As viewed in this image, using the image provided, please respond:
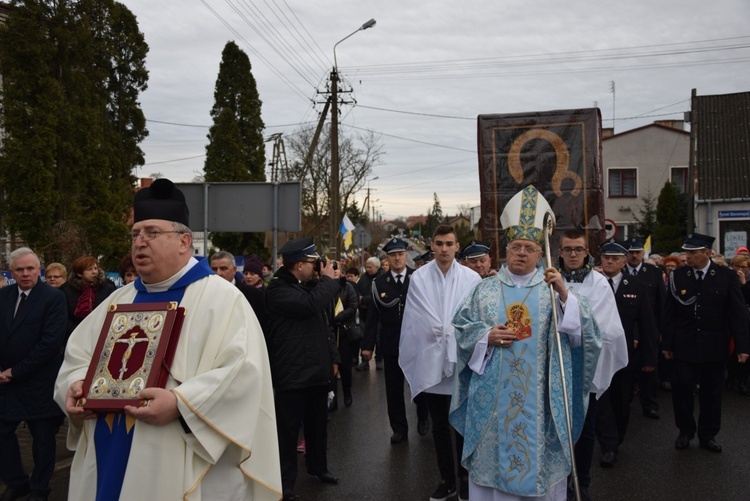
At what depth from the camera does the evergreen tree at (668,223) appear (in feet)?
99.5

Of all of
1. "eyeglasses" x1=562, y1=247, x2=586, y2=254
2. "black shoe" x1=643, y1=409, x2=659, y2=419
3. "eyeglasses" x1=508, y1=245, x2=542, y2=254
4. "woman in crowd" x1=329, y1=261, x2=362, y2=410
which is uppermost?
"eyeglasses" x1=508, y1=245, x2=542, y2=254

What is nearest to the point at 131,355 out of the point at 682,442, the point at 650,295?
the point at 682,442

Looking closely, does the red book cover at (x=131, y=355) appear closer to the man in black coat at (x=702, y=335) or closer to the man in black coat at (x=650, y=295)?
the man in black coat at (x=702, y=335)

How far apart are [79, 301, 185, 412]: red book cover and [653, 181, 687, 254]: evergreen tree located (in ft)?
98.5

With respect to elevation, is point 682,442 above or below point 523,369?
below

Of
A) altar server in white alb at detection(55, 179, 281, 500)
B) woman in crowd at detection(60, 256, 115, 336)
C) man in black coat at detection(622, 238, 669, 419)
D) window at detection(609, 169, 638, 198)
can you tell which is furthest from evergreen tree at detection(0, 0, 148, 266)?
window at detection(609, 169, 638, 198)

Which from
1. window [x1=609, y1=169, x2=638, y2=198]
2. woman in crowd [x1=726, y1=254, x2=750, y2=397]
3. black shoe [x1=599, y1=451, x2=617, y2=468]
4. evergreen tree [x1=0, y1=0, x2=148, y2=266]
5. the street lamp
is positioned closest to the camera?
black shoe [x1=599, y1=451, x2=617, y2=468]

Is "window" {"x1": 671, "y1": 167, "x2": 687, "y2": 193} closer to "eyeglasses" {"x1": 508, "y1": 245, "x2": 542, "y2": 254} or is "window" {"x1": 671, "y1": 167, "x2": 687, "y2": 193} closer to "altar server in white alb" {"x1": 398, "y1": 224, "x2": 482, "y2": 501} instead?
"altar server in white alb" {"x1": 398, "y1": 224, "x2": 482, "y2": 501}

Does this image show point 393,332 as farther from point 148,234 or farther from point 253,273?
point 148,234

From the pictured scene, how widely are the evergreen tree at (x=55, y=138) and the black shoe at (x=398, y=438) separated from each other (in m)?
9.66

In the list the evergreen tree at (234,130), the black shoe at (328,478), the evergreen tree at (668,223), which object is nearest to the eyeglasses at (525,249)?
the black shoe at (328,478)

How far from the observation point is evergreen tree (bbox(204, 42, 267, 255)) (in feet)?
97.4

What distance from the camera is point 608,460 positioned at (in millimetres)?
6641

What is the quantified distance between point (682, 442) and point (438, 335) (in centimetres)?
305
